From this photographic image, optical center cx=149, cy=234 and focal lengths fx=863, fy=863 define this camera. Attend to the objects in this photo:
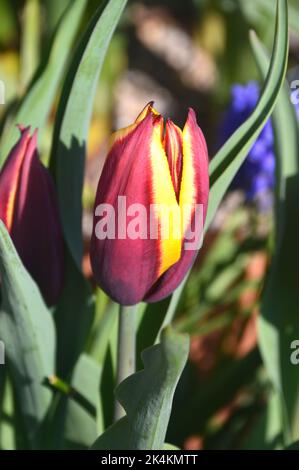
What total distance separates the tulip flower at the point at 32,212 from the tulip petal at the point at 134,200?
78 mm

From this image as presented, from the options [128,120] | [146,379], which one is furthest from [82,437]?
[128,120]

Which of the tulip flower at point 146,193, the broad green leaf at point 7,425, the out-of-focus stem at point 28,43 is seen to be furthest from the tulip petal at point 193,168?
the out-of-focus stem at point 28,43

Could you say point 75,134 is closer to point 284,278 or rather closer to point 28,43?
point 284,278

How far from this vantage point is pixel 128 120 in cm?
189

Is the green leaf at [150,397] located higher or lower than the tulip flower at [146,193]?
lower

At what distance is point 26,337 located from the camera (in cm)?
63

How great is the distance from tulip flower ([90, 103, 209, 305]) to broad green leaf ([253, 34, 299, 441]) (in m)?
0.19

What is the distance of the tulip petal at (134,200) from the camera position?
50cm

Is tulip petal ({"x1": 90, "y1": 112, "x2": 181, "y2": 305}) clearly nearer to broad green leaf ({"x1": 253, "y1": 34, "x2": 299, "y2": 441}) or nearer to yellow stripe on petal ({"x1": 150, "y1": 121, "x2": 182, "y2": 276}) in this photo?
yellow stripe on petal ({"x1": 150, "y1": 121, "x2": 182, "y2": 276})

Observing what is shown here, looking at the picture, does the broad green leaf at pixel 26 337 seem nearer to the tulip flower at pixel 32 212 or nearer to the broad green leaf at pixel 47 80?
the tulip flower at pixel 32 212

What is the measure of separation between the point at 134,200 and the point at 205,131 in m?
1.34

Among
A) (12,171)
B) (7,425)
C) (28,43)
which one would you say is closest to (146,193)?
(12,171)

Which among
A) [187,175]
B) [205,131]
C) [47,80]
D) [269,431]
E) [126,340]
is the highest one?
[205,131]

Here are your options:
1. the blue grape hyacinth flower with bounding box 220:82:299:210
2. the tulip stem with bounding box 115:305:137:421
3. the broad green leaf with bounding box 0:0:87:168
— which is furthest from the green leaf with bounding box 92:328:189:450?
the blue grape hyacinth flower with bounding box 220:82:299:210
